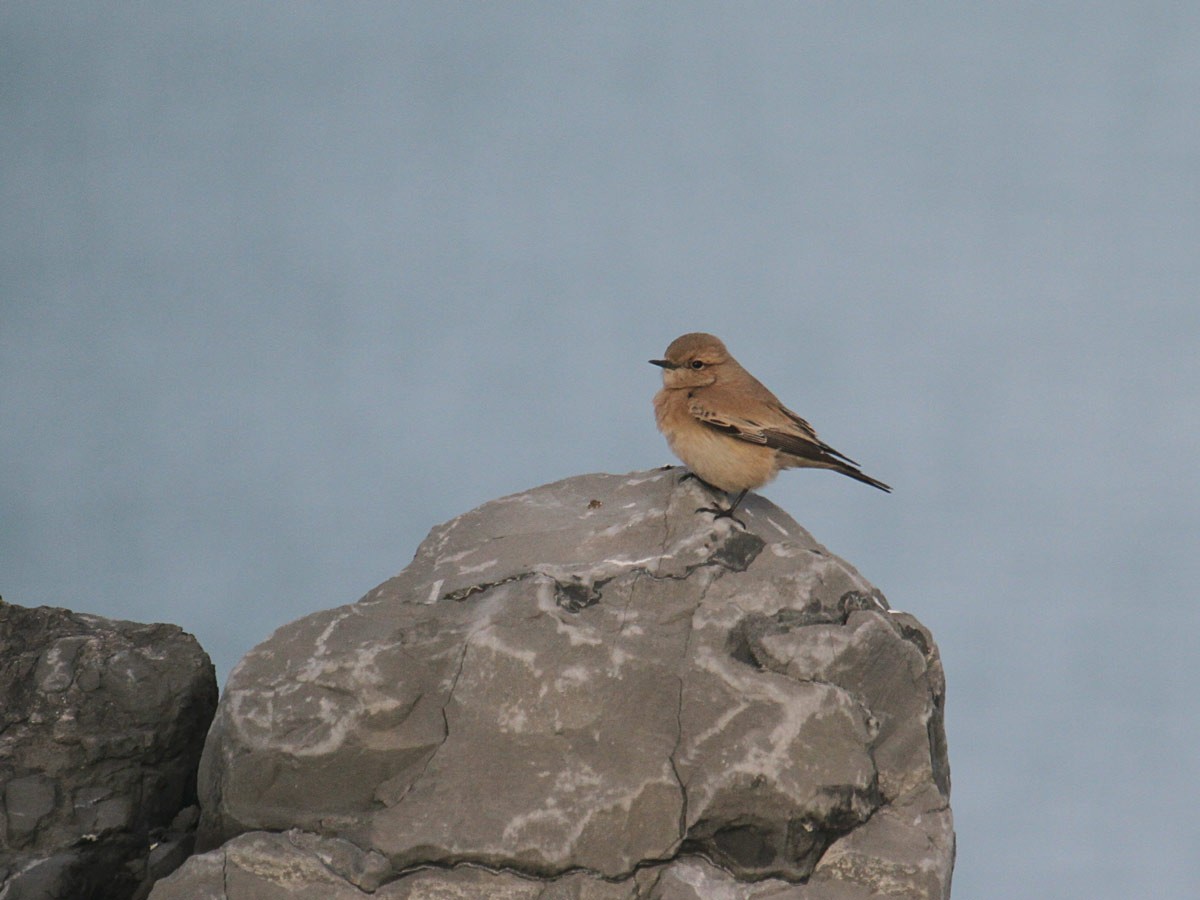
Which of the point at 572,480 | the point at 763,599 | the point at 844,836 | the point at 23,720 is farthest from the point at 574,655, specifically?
the point at 23,720

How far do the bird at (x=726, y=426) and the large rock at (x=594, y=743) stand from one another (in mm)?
916

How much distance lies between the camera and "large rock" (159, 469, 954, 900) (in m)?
7.61

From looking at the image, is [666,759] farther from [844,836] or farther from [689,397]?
[689,397]

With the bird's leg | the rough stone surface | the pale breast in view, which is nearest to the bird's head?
the pale breast

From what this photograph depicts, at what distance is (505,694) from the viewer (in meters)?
8.05

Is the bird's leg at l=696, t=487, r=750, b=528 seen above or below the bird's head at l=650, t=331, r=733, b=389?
below

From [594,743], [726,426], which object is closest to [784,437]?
[726,426]

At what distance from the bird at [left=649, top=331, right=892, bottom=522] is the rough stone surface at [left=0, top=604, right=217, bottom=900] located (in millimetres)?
3522

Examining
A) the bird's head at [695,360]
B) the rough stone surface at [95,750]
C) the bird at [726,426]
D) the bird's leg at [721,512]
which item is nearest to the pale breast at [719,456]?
the bird at [726,426]

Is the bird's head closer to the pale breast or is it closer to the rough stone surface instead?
the pale breast

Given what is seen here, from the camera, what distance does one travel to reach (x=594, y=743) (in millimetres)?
7902

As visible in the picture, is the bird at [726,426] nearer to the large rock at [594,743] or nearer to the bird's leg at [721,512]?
the bird's leg at [721,512]

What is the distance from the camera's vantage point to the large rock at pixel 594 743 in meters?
7.61

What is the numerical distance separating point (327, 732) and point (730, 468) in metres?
3.23
